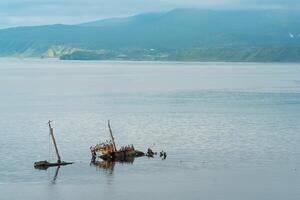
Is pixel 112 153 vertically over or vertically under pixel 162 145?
under

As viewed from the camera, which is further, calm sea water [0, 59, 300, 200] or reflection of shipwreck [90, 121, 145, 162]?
reflection of shipwreck [90, 121, 145, 162]

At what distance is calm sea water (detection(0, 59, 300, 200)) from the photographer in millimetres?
57062

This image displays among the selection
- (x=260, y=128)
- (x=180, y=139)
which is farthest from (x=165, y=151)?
(x=260, y=128)

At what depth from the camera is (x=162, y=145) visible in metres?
78.6

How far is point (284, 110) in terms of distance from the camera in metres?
118

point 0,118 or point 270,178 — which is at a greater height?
point 0,118

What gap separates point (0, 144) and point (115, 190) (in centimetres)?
2736

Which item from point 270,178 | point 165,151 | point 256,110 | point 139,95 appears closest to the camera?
point 270,178

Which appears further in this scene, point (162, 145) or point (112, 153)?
point (162, 145)

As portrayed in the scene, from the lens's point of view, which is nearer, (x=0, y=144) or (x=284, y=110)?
(x=0, y=144)

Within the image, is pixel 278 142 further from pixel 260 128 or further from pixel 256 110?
pixel 256 110

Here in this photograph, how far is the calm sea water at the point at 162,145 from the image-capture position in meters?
57.1

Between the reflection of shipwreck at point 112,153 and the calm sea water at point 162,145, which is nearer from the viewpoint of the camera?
the calm sea water at point 162,145

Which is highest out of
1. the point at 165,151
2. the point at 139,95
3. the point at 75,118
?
the point at 139,95
